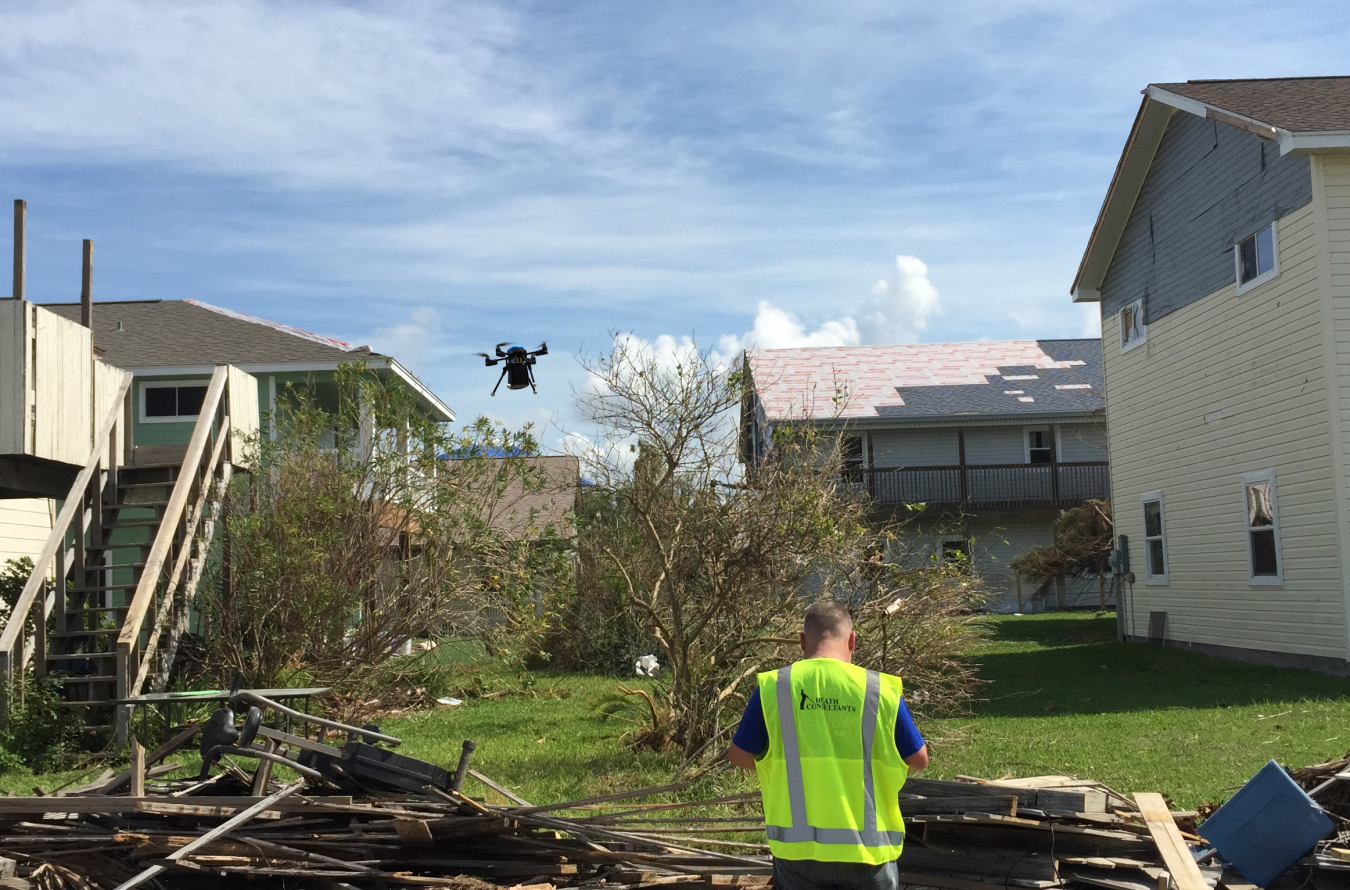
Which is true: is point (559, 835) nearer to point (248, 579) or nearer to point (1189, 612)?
point (248, 579)

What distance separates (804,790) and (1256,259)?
14279 mm

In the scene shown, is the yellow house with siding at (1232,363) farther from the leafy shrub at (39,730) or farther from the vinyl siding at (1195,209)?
the leafy shrub at (39,730)

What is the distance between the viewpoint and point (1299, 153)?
14375 millimetres

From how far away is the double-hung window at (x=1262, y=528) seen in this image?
1566cm

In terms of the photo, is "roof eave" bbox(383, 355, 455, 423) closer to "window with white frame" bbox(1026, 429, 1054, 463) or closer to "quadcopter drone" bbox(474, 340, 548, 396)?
"quadcopter drone" bbox(474, 340, 548, 396)

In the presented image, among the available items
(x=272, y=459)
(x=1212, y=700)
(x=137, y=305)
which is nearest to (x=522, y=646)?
(x=272, y=459)

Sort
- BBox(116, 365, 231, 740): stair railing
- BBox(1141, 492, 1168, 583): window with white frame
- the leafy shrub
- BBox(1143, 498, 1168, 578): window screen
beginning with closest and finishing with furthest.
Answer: the leafy shrub
BBox(116, 365, 231, 740): stair railing
BBox(1141, 492, 1168, 583): window with white frame
BBox(1143, 498, 1168, 578): window screen

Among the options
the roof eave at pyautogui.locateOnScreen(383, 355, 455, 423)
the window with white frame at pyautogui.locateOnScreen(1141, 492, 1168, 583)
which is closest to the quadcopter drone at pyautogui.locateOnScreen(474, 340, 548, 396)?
the roof eave at pyautogui.locateOnScreen(383, 355, 455, 423)

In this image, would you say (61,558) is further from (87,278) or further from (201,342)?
(201,342)

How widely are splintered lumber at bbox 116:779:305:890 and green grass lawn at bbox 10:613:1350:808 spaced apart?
283 cm

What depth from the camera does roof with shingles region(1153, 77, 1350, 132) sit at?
47.6ft

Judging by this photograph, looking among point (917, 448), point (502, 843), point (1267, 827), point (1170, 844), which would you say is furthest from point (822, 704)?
point (917, 448)

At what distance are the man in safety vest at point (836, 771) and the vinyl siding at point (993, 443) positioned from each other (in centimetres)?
2950

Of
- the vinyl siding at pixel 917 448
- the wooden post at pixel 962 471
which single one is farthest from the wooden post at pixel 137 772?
the vinyl siding at pixel 917 448
